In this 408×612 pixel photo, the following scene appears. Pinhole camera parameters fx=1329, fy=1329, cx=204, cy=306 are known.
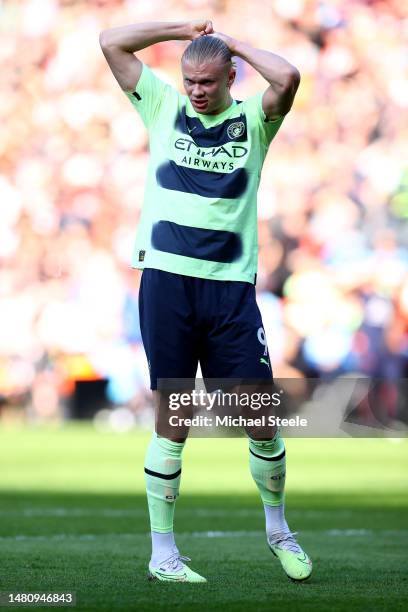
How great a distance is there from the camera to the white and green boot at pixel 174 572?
217 inches

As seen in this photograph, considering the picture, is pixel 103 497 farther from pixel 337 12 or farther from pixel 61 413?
pixel 61 413

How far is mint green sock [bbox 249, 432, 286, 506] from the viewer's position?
5.72 m

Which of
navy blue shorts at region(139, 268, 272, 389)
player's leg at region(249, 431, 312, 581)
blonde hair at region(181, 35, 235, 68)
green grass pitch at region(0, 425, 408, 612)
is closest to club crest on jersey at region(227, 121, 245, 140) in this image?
blonde hair at region(181, 35, 235, 68)

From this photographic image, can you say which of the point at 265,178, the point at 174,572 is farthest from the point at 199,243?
the point at 265,178

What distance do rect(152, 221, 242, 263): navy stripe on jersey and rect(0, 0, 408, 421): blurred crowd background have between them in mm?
17008

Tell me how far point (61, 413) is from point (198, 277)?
A: 1083 inches

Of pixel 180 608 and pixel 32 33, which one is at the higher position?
pixel 32 33

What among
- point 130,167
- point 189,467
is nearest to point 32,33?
point 130,167

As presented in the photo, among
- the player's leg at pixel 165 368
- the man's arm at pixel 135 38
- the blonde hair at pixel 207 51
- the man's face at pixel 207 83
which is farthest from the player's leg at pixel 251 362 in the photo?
the man's arm at pixel 135 38

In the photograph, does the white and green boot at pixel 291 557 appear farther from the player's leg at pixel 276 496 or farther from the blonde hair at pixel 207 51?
the blonde hair at pixel 207 51

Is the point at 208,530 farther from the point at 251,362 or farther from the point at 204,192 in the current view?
the point at 204,192

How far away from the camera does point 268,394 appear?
5.59 m

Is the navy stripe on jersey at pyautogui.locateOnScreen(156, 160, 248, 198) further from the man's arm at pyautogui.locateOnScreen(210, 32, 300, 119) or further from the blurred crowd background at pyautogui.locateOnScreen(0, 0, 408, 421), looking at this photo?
the blurred crowd background at pyautogui.locateOnScreen(0, 0, 408, 421)

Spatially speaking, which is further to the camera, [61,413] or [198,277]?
[61,413]
